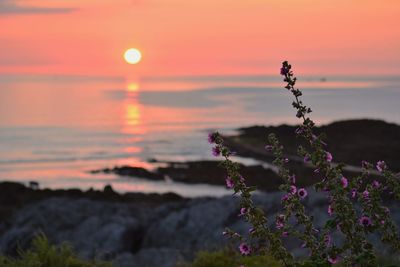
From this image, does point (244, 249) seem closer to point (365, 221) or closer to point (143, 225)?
point (365, 221)

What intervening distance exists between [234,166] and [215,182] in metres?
31.4

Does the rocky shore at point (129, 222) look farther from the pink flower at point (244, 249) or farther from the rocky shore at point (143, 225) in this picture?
the pink flower at point (244, 249)

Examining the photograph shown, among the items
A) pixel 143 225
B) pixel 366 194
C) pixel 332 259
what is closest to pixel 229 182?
pixel 332 259

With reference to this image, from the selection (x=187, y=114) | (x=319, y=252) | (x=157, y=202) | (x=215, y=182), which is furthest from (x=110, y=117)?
(x=319, y=252)

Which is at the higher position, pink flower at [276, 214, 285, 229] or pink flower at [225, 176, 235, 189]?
pink flower at [225, 176, 235, 189]

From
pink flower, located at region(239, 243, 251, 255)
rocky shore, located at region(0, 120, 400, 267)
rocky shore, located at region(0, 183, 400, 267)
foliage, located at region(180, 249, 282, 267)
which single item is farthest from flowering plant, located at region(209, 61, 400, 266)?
rocky shore, located at region(0, 183, 400, 267)

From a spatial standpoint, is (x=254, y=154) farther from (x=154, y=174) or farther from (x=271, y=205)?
(x=271, y=205)

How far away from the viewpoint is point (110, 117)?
94.8 meters

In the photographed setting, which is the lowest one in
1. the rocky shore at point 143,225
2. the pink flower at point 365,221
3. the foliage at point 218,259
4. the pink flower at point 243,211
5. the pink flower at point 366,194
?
the foliage at point 218,259

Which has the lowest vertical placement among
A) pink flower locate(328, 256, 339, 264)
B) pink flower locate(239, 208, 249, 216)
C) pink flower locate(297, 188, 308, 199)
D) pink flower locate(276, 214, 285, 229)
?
pink flower locate(328, 256, 339, 264)

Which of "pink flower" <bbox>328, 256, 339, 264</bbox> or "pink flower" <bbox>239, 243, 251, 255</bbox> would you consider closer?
"pink flower" <bbox>328, 256, 339, 264</bbox>

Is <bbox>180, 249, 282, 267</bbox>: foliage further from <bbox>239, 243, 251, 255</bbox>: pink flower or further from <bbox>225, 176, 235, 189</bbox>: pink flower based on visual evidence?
<bbox>225, 176, 235, 189</bbox>: pink flower

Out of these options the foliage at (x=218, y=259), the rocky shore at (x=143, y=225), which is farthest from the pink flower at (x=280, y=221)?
the rocky shore at (x=143, y=225)

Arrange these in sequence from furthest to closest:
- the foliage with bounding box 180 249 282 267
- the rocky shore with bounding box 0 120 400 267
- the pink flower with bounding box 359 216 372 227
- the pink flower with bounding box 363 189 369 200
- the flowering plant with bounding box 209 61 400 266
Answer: the rocky shore with bounding box 0 120 400 267, the foliage with bounding box 180 249 282 267, the pink flower with bounding box 363 189 369 200, the pink flower with bounding box 359 216 372 227, the flowering plant with bounding box 209 61 400 266
